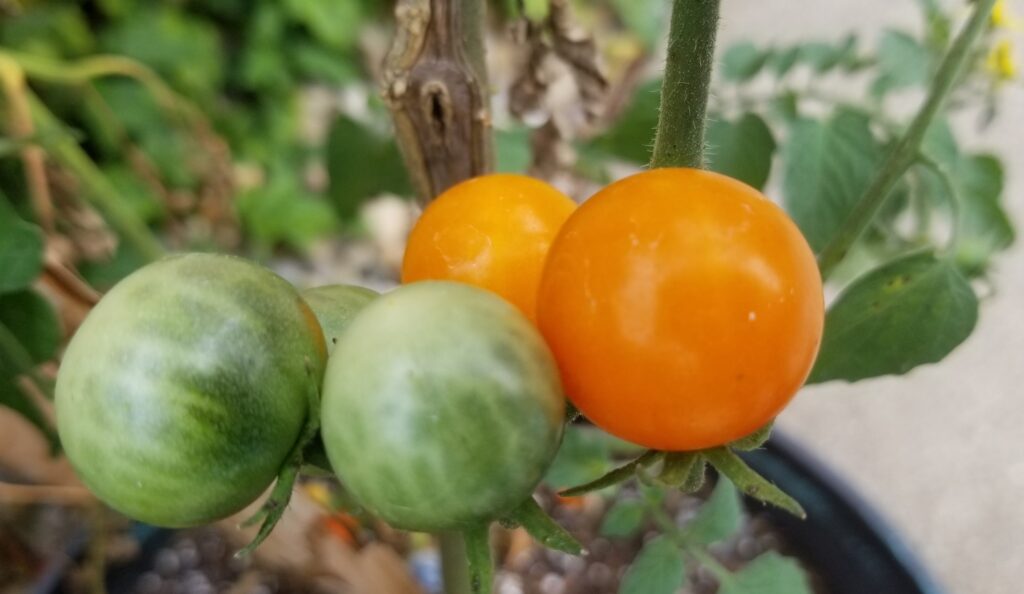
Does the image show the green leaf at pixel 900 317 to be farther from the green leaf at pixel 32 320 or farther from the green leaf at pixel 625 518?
the green leaf at pixel 32 320

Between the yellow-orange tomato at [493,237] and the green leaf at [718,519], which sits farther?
the green leaf at [718,519]

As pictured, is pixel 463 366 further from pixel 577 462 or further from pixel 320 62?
pixel 320 62

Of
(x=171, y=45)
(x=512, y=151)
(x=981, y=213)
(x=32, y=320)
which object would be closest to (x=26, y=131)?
(x=32, y=320)

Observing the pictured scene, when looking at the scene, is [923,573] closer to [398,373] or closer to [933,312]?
[933,312]

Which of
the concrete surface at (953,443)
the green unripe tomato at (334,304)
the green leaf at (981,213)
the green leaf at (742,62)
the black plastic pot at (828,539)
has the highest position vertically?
the green unripe tomato at (334,304)

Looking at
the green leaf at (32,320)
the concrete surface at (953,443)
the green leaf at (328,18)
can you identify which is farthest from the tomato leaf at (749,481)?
the green leaf at (328,18)

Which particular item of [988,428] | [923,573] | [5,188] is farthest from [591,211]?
[988,428]
